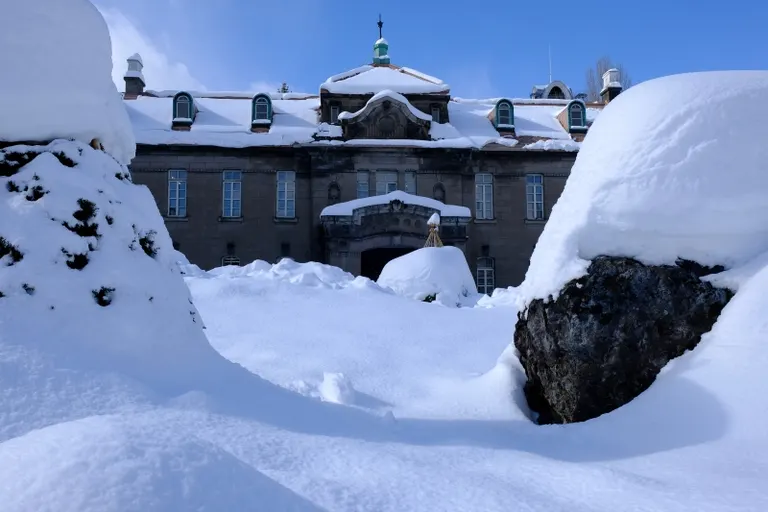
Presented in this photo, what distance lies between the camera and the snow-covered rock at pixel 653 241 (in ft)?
14.9

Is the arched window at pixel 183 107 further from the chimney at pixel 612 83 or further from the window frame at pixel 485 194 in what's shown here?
the chimney at pixel 612 83

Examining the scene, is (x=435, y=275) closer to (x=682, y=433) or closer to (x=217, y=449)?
(x=682, y=433)

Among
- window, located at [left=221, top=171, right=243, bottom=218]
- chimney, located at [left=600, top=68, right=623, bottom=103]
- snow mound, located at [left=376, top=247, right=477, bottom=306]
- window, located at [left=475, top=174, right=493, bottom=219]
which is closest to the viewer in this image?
snow mound, located at [left=376, top=247, right=477, bottom=306]

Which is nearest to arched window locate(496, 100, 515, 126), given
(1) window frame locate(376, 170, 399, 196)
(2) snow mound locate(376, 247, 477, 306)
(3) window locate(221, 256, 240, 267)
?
(1) window frame locate(376, 170, 399, 196)

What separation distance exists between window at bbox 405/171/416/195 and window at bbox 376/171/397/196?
445 millimetres

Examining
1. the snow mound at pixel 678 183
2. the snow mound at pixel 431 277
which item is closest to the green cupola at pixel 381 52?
the snow mound at pixel 431 277

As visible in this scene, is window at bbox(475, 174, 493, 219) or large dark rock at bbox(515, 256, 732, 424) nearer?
large dark rock at bbox(515, 256, 732, 424)

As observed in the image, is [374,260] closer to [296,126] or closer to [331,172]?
[331,172]

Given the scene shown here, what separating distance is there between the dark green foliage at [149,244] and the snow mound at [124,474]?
241 cm

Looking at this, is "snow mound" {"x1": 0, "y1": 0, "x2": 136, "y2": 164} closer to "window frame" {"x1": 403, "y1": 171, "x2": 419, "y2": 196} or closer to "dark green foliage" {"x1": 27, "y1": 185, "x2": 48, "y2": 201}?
"dark green foliage" {"x1": 27, "y1": 185, "x2": 48, "y2": 201}

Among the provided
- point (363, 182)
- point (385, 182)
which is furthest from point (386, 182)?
point (363, 182)

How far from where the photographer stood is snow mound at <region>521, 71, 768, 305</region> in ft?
15.0

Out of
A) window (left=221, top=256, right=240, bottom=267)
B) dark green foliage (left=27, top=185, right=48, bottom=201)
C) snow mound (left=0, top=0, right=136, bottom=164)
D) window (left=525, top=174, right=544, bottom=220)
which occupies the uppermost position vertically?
window (left=525, top=174, right=544, bottom=220)

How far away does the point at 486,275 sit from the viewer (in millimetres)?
23672
